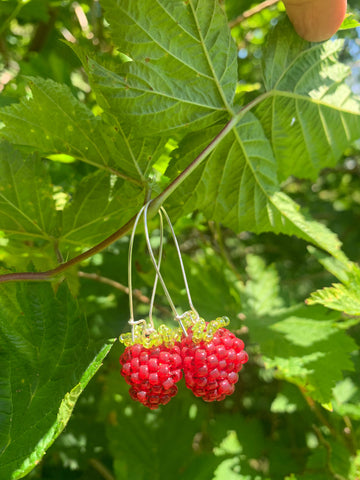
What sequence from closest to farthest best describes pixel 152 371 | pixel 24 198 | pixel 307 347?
1. pixel 152 371
2. pixel 24 198
3. pixel 307 347

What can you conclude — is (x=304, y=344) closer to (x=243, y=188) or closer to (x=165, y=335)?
(x=243, y=188)

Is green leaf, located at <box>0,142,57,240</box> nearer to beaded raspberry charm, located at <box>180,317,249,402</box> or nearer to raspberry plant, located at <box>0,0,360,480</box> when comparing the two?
raspberry plant, located at <box>0,0,360,480</box>

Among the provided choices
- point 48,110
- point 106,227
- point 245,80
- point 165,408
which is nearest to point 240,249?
point 245,80

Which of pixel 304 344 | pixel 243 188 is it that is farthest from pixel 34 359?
pixel 304 344

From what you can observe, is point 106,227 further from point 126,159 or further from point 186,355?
point 186,355

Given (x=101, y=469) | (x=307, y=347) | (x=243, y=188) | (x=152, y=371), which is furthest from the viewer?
(x=101, y=469)

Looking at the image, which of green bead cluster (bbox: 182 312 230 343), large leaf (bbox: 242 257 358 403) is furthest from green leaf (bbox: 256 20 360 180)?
green bead cluster (bbox: 182 312 230 343)
